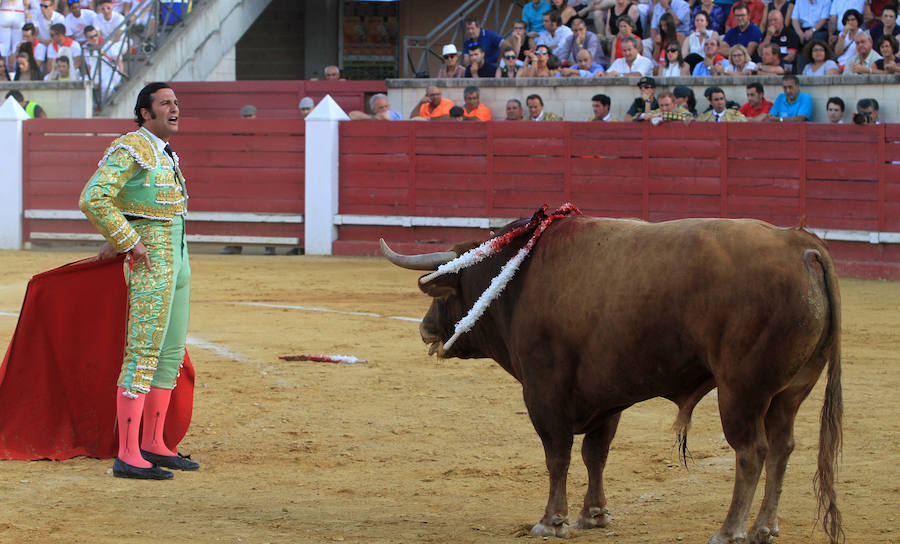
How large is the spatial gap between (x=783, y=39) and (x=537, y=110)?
248cm

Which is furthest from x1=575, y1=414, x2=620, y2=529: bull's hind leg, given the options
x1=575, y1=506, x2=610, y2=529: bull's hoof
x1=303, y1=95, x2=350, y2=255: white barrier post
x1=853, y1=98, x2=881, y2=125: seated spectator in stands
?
x1=303, y1=95, x2=350, y2=255: white barrier post

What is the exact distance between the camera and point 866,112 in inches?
418

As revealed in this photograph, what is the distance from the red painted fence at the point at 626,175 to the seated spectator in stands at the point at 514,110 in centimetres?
17

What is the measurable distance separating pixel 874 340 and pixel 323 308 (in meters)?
3.83

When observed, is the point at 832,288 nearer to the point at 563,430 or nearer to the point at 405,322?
the point at 563,430

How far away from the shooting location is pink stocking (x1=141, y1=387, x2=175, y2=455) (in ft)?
14.8

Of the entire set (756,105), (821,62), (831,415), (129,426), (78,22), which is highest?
(78,22)

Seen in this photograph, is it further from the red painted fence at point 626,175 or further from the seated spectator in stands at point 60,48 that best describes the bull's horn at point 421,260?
the seated spectator in stands at point 60,48

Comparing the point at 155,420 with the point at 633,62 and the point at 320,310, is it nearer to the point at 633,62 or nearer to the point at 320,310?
the point at 320,310

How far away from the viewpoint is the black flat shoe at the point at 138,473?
14.3 feet

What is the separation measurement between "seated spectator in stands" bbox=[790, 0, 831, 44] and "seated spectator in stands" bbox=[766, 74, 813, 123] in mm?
918

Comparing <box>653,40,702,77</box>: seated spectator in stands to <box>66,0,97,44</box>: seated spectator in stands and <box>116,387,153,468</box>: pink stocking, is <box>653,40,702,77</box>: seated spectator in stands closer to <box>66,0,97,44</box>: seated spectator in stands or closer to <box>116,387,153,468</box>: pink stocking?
<box>66,0,97,44</box>: seated spectator in stands

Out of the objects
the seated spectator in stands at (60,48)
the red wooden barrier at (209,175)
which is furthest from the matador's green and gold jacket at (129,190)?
the seated spectator in stands at (60,48)

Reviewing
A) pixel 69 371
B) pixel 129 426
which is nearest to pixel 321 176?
pixel 69 371
